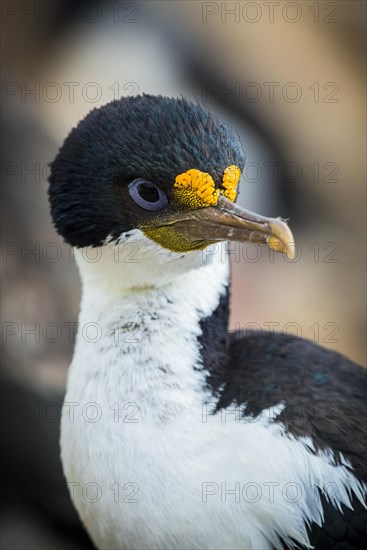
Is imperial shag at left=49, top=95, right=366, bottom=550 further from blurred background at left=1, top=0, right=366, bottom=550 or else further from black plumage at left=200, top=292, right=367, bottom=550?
blurred background at left=1, top=0, right=366, bottom=550

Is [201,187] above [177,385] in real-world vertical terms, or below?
above

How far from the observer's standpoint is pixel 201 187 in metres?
1.90

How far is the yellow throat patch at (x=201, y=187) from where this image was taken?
6.19 ft

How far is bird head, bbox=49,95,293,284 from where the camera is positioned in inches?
74.2

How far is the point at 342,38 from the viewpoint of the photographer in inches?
178

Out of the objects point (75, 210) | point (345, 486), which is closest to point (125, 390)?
point (75, 210)

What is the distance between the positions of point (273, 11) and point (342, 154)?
931 mm

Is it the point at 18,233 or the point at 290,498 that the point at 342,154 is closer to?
the point at 18,233

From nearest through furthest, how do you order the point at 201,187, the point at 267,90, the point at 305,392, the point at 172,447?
the point at 201,187 < the point at 172,447 < the point at 305,392 < the point at 267,90

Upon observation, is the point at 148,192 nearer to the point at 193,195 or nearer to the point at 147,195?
the point at 147,195

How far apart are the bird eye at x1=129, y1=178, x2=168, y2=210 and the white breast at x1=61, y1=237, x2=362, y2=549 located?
0.16 m

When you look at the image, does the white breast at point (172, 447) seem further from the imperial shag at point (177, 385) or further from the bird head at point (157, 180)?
the bird head at point (157, 180)

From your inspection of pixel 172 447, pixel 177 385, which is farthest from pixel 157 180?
pixel 172 447

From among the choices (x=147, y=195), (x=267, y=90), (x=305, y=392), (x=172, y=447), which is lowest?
(x=172, y=447)
